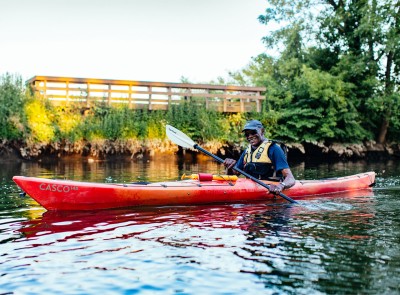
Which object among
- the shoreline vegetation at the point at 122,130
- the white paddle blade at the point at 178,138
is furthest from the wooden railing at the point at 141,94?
the white paddle blade at the point at 178,138

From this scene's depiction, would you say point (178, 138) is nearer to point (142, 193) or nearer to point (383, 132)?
point (142, 193)

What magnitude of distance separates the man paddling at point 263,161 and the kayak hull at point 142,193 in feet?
0.69

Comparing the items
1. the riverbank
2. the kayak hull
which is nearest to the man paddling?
the kayak hull

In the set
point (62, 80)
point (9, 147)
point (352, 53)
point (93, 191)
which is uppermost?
point (352, 53)

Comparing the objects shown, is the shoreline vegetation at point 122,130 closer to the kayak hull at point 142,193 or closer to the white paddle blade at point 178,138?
the white paddle blade at point 178,138

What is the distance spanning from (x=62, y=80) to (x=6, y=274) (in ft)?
45.1

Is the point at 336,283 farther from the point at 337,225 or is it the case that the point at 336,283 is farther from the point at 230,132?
the point at 230,132

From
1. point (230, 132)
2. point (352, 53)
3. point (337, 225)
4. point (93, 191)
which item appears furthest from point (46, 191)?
point (352, 53)

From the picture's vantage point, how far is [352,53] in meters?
20.3

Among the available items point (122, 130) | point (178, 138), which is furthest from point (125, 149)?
point (178, 138)

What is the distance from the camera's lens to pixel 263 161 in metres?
7.32

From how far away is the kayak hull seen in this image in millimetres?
6344

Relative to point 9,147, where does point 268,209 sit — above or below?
below

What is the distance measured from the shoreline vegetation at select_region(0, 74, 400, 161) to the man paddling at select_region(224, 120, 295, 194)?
9.92 m
